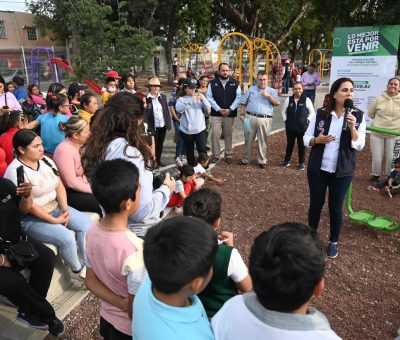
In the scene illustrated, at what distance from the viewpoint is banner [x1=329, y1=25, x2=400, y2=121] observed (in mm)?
8297

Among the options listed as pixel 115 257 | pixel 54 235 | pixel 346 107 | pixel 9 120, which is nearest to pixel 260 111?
pixel 346 107

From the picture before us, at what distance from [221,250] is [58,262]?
2286 mm

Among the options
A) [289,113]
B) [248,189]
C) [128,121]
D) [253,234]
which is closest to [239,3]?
[289,113]

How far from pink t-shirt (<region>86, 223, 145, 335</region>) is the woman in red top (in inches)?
110

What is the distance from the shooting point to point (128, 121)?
2.29 meters

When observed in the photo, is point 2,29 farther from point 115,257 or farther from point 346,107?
point 115,257

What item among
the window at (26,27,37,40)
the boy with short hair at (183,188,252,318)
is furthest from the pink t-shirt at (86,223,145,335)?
the window at (26,27,37,40)

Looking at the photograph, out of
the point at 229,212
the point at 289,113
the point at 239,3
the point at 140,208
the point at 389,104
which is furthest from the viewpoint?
the point at 239,3

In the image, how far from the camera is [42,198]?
10.6 feet

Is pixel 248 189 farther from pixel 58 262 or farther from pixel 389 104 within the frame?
pixel 58 262

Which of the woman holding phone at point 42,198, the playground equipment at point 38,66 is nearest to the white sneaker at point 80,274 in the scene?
the woman holding phone at point 42,198

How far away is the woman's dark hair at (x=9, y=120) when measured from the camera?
4086 millimetres

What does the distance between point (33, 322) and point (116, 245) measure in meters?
1.71

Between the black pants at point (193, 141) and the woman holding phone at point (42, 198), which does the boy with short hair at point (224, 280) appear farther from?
the black pants at point (193, 141)
